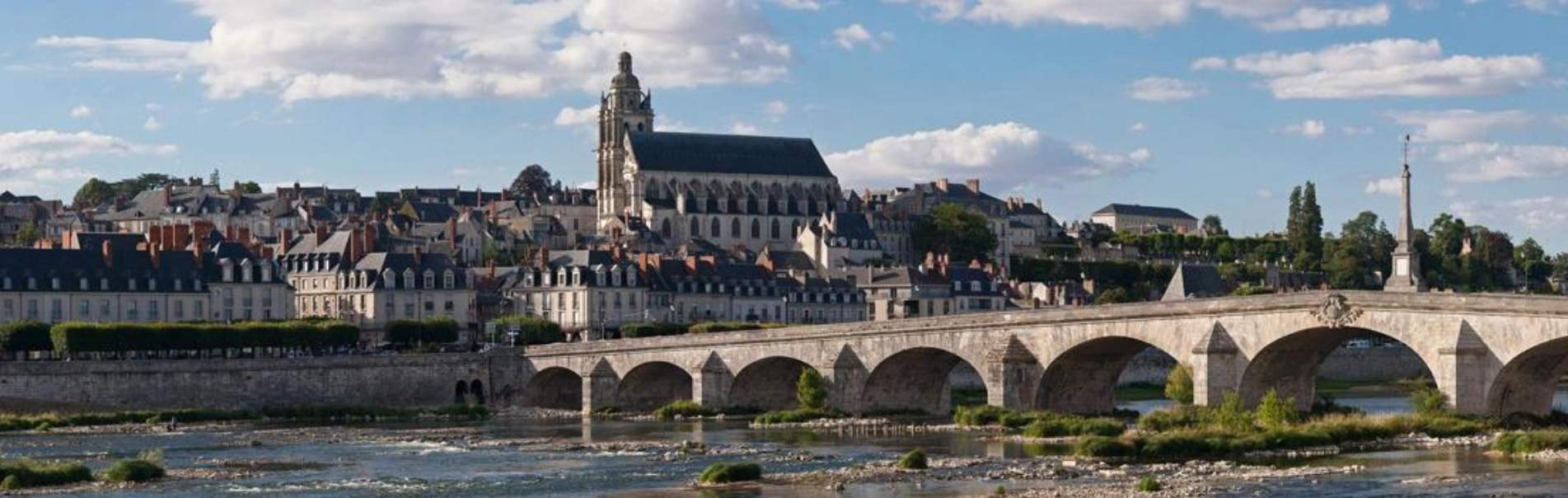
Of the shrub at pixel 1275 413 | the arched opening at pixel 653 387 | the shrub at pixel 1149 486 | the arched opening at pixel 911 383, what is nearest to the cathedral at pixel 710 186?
the arched opening at pixel 653 387

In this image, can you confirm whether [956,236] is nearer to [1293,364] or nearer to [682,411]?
[682,411]

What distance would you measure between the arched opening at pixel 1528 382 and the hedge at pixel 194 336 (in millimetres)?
53440

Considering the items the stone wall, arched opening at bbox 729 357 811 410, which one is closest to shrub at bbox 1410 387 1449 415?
arched opening at bbox 729 357 811 410

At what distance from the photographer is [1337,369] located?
121875 mm

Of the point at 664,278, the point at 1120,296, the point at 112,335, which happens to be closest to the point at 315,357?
the point at 112,335

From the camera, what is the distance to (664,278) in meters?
132

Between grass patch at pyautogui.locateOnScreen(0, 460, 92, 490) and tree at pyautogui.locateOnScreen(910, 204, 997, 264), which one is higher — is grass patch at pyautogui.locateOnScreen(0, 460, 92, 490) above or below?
below

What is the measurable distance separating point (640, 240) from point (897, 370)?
86.1 meters

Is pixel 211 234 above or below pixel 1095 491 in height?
above

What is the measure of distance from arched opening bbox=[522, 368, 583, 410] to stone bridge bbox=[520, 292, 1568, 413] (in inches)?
1.8

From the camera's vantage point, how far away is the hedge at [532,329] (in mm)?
114438

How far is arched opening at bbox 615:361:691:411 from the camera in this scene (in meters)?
94.8

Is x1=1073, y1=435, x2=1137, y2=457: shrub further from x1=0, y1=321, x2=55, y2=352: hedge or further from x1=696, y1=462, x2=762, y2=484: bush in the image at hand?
x1=0, y1=321, x2=55, y2=352: hedge

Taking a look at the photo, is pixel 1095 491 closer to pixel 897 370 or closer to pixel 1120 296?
pixel 897 370
